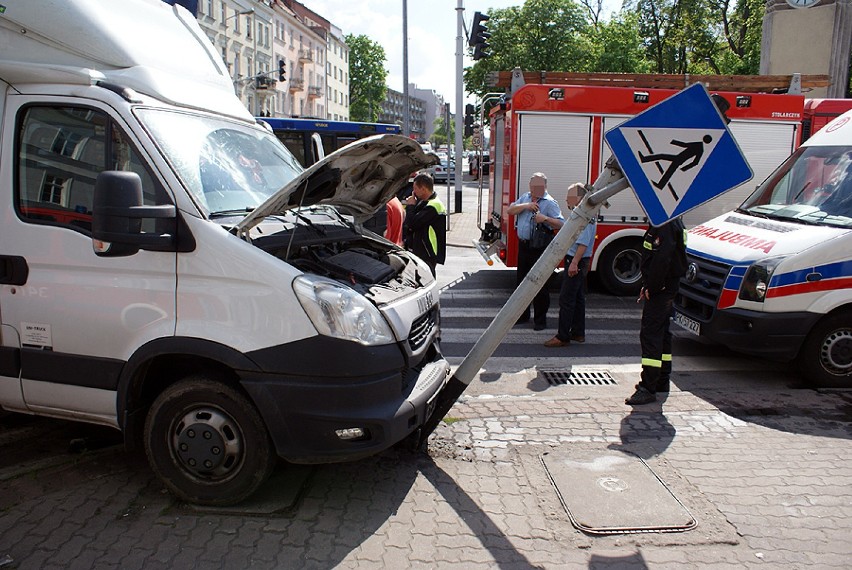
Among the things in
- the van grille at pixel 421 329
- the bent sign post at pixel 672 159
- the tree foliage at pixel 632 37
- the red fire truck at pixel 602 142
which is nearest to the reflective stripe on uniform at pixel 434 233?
the red fire truck at pixel 602 142

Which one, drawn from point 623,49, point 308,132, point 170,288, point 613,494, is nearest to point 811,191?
point 613,494

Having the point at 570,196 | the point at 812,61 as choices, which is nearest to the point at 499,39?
→ the point at 812,61

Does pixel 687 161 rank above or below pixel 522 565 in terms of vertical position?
above

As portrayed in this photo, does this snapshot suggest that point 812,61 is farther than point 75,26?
Yes

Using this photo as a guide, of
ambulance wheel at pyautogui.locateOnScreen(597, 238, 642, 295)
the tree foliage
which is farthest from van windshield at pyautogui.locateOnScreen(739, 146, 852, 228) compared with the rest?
the tree foliage

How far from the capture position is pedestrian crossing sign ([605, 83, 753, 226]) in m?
4.12

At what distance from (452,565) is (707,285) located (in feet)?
13.8

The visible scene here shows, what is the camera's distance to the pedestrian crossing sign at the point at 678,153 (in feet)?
13.5

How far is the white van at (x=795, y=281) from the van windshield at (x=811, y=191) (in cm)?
1

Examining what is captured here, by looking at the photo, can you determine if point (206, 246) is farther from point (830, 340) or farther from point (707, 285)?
point (830, 340)

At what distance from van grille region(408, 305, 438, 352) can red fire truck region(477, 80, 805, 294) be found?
17.6 ft

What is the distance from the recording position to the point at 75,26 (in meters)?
3.89

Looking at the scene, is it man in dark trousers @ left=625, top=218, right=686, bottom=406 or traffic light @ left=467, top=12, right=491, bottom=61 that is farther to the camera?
traffic light @ left=467, top=12, right=491, bottom=61

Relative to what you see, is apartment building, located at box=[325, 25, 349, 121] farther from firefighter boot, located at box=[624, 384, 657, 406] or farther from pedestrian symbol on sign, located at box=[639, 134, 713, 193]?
pedestrian symbol on sign, located at box=[639, 134, 713, 193]
